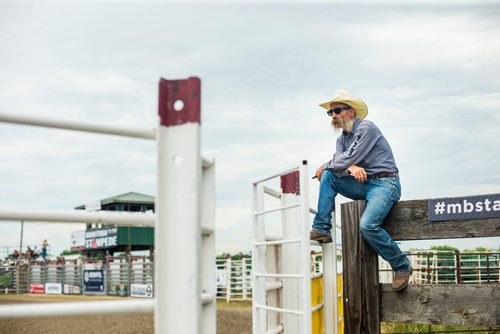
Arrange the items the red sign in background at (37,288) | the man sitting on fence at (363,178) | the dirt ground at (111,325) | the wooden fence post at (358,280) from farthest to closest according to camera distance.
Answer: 1. the red sign in background at (37,288)
2. the dirt ground at (111,325)
3. the wooden fence post at (358,280)
4. the man sitting on fence at (363,178)

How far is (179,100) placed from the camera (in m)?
1.72

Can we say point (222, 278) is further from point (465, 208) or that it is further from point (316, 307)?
point (465, 208)

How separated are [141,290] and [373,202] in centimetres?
2245

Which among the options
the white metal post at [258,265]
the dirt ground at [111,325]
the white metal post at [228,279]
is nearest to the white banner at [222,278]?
the white metal post at [228,279]

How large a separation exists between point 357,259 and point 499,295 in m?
0.79

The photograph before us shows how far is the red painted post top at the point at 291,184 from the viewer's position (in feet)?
13.0

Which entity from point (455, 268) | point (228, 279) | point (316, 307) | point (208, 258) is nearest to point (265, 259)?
point (316, 307)

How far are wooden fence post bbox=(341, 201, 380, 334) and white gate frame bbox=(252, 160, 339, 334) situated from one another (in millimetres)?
228

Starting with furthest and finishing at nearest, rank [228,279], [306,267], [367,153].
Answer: [228,279], [367,153], [306,267]

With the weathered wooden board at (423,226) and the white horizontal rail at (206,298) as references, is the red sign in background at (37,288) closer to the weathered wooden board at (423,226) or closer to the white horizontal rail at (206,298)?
the weathered wooden board at (423,226)

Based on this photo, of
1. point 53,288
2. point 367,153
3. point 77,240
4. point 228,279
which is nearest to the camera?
point 367,153

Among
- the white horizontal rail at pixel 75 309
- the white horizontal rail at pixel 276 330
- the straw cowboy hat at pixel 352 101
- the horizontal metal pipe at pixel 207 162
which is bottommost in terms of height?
the white horizontal rail at pixel 276 330

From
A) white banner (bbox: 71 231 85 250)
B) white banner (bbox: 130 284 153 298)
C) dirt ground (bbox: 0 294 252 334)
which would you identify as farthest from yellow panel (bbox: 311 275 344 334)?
white banner (bbox: 71 231 85 250)

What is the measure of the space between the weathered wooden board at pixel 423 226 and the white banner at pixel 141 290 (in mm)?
21016
